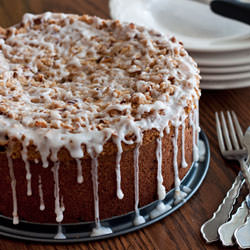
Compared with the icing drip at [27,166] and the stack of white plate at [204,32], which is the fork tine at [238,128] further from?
the icing drip at [27,166]

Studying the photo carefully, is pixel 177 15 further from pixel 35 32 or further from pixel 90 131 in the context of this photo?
pixel 90 131

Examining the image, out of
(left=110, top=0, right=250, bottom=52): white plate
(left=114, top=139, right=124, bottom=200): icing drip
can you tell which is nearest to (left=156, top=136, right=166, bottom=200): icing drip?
(left=114, top=139, right=124, bottom=200): icing drip

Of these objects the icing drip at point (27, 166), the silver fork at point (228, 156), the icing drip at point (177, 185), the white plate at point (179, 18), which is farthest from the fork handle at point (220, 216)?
the white plate at point (179, 18)

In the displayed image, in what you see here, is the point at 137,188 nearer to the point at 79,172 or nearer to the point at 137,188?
the point at 137,188

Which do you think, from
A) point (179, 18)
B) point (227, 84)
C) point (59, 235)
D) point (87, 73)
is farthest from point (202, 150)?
point (179, 18)

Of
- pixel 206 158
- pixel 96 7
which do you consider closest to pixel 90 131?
pixel 206 158

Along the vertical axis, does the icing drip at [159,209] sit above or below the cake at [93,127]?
below
